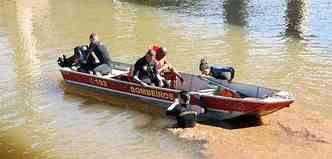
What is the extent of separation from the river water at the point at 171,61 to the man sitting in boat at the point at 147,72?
0.75 m

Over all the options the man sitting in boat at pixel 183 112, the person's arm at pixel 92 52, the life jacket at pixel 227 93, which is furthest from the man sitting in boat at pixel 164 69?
the person's arm at pixel 92 52

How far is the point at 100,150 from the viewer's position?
12234 millimetres

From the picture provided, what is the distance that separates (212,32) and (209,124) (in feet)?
36.2

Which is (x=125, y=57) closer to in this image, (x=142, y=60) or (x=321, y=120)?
(x=142, y=60)

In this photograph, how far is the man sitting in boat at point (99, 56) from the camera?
15.8m

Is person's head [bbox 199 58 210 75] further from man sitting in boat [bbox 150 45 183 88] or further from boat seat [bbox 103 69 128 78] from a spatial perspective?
boat seat [bbox 103 69 128 78]

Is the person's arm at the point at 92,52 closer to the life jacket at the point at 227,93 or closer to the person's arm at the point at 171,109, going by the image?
the person's arm at the point at 171,109

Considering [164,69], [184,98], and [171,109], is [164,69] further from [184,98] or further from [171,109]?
→ [171,109]

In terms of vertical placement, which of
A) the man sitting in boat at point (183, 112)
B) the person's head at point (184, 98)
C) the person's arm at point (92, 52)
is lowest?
the man sitting in boat at point (183, 112)

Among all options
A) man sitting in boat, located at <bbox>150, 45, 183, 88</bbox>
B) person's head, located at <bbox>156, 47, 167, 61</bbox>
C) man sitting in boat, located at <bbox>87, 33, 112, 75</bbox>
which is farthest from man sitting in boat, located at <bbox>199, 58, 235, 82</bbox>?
man sitting in boat, located at <bbox>87, 33, 112, 75</bbox>

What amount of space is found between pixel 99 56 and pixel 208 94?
13.6 ft

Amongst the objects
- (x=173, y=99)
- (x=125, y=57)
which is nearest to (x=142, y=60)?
(x=173, y=99)

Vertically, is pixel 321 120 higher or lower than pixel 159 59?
lower

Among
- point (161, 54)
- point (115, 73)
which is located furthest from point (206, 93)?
point (115, 73)
